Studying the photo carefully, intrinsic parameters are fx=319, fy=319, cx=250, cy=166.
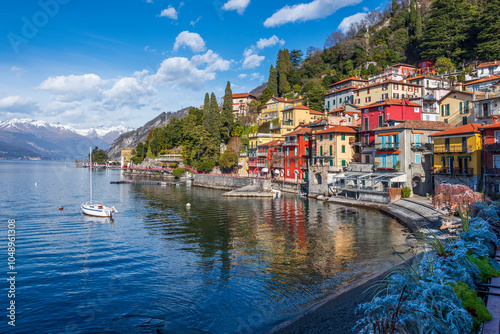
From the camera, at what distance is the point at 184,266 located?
68.0ft

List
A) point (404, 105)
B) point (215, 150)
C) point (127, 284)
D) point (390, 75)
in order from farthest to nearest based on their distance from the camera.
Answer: point (215, 150), point (390, 75), point (404, 105), point (127, 284)

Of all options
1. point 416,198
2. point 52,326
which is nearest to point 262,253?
point 52,326

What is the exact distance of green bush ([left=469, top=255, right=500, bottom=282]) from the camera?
10992 millimetres

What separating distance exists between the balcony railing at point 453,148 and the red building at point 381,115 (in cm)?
1020

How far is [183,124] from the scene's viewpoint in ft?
365

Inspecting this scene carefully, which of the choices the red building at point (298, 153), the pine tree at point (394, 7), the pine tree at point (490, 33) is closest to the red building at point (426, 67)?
the pine tree at point (490, 33)

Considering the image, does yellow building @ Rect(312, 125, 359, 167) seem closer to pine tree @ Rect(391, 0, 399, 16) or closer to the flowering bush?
the flowering bush

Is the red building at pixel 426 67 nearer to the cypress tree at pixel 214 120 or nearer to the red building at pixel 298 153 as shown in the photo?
the red building at pixel 298 153

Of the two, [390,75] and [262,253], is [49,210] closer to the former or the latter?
[262,253]

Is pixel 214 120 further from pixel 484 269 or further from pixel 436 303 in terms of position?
pixel 436 303

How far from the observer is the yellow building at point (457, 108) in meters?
45.9

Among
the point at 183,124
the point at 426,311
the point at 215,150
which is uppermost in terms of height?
the point at 183,124

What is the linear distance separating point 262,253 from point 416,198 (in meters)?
26.8

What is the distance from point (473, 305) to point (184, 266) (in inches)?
637
